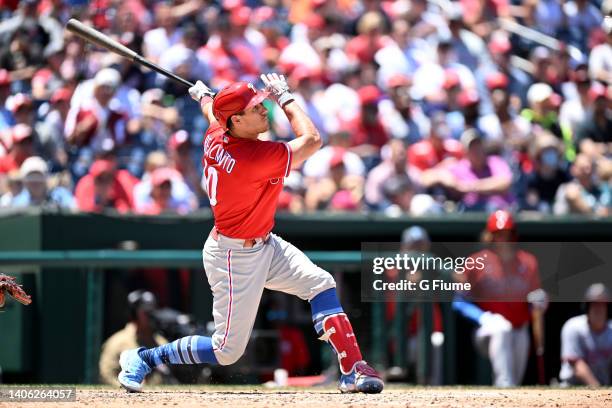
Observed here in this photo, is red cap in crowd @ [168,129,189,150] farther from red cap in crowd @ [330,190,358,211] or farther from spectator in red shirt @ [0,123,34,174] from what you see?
red cap in crowd @ [330,190,358,211]

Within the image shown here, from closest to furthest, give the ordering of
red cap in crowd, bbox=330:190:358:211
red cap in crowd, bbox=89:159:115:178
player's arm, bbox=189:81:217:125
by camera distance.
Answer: player's arm, bbox=189:81:217:125 → red cap in crowd, bbox=89:159:115:178 → red cap in crowd, bbox=330:190:358:211

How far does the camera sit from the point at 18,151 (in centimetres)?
1030

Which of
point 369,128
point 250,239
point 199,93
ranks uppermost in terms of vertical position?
point 369,128

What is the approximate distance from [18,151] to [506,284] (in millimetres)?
4417

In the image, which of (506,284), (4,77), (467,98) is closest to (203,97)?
(506,284)

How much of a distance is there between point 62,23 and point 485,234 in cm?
547

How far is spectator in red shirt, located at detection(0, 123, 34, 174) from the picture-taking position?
33.6 feet

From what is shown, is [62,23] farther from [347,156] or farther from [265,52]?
[347,156]

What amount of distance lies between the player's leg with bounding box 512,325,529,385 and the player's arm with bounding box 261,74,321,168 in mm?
2947

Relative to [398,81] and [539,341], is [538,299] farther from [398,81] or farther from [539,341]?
[398,81]
